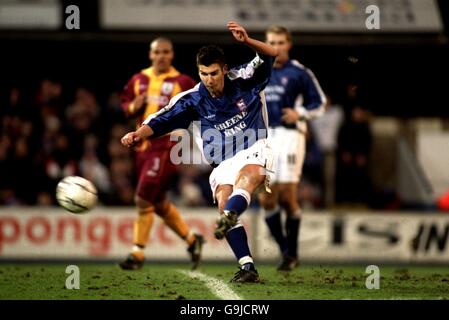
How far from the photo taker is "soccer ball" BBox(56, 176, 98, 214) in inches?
370

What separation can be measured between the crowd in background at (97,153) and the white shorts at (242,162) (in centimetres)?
744

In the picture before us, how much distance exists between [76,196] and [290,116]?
9.28 ft

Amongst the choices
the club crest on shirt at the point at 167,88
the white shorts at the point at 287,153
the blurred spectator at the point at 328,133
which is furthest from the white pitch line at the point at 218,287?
the blurred spectator at the point at 328,133

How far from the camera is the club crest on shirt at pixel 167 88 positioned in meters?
10.8

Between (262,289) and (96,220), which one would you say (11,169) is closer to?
(96,220)

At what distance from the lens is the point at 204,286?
28.8 feet

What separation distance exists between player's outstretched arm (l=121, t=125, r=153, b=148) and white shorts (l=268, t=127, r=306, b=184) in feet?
8.59

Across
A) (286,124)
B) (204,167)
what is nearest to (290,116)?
(286,124)

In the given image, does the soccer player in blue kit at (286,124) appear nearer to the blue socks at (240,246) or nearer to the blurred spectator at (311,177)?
the blue socks at (240,246)

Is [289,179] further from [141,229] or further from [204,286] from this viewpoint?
[204,286]

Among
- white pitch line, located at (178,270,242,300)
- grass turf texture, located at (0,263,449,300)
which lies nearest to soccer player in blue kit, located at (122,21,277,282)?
white pitch line, located at (178,270,242,300)

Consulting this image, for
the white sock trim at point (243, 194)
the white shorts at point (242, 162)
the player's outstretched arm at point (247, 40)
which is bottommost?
the white sock trim at point (243, 194)

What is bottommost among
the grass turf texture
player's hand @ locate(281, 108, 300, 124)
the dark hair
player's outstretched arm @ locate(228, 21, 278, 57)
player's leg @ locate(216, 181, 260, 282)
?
the grass turf texture

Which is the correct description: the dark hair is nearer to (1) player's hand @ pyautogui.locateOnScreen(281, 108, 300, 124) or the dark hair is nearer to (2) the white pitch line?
(2) the white pitch line
